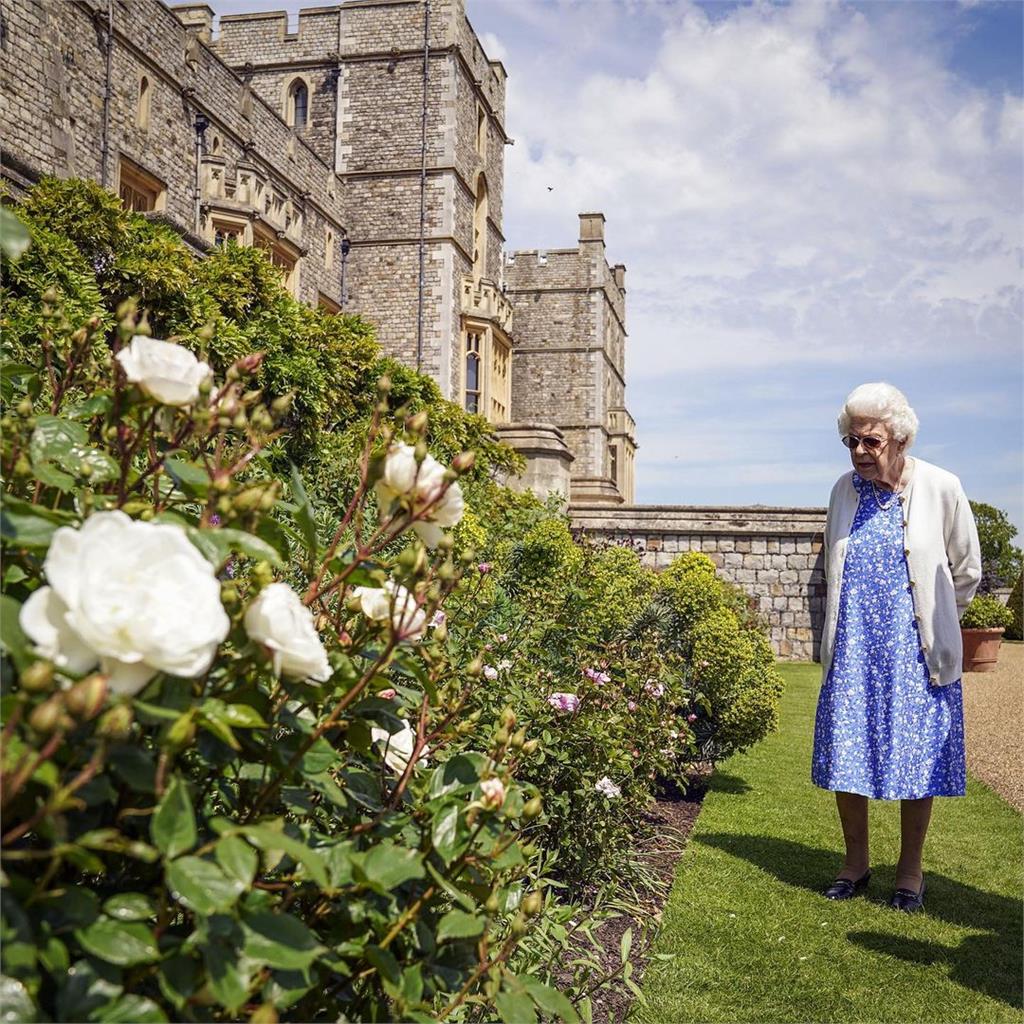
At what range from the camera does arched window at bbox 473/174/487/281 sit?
24422 millimetres

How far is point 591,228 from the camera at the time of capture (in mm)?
34906

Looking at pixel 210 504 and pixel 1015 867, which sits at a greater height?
pixel 210 504

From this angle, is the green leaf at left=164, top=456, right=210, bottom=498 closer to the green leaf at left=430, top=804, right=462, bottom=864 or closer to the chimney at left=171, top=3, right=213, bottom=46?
the green leaf at left=430, top=804, right=462, bottom=864

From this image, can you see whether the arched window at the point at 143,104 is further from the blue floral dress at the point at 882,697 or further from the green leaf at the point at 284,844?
the green leaf at the point at 284,844

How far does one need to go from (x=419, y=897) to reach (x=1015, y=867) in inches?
177

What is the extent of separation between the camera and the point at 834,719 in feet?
13.5

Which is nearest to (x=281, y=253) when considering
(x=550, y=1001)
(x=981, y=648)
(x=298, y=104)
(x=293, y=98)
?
(x=298, y=104)

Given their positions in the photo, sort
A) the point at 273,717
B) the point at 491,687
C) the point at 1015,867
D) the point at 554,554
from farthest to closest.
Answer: the point at 554,554 < the point at 1015,867 < the point at 491,687 < the point at 273,717

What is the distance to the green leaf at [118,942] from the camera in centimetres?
98

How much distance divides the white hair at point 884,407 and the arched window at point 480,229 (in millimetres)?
21020

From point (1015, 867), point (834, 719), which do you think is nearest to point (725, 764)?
point (1015, 867)

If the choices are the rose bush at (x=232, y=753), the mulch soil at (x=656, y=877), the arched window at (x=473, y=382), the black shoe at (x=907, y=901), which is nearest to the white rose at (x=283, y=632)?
the rose bush at (x=232, y=753)

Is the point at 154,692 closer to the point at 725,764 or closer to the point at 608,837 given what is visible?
the point at 608,837

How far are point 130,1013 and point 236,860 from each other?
0.56 feet
